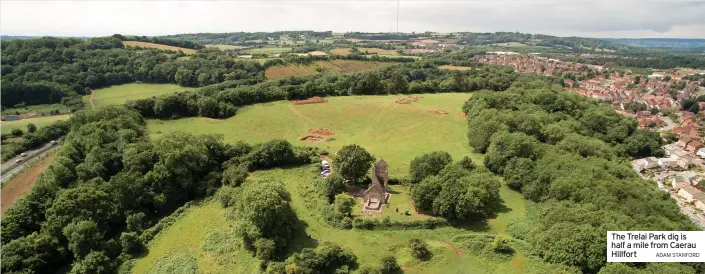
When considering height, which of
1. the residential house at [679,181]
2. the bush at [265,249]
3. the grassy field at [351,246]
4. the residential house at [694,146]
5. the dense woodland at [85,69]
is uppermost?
the dense woodland at [85,69]

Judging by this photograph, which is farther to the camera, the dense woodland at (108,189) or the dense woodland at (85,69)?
the dense woodland at (85,69)

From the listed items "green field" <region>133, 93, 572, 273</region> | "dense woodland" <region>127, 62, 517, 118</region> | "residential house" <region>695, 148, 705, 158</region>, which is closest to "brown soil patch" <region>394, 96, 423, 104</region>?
"dense woodland" <region>127, 62, 517, 118</region>

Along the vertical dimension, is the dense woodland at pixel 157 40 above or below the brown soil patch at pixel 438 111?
above

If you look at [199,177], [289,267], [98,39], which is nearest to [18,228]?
[199,177]

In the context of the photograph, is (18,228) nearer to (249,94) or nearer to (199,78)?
(249,94)

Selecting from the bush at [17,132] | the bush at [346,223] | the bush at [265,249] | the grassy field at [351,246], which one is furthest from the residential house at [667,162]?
the bush at [17,132]

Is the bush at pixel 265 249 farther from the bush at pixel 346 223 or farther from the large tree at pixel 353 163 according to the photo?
the large tree at pixel 353 163

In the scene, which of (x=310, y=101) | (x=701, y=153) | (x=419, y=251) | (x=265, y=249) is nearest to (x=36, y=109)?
(x=310, y=101)
